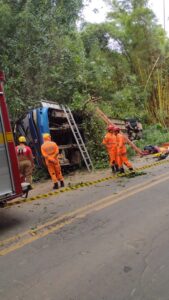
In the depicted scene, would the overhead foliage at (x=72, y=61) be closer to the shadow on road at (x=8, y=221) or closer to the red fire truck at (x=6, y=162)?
the shadow on road at (x=8, y=221)

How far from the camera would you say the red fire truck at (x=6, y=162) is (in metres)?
5.66

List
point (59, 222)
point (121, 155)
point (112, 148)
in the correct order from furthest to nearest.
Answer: point (112, 148) < point (121, 155) < point (59, 222)

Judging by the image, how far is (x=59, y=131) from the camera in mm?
11547

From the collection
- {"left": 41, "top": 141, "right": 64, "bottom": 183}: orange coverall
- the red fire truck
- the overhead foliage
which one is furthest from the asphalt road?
the overhead foliage

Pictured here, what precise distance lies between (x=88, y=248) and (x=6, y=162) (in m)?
2.08

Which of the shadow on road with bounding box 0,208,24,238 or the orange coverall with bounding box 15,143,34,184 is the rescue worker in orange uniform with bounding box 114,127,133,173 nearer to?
the orange coverall with bounding box 15,143,34,184

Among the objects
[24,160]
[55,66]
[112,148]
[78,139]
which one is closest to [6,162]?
→ [24,160]

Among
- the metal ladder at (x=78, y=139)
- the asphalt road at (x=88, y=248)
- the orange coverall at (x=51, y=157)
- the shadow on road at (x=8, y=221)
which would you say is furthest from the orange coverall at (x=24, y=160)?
the metal ladder at (x=78, y=139)

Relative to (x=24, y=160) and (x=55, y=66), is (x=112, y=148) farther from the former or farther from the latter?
(x=55, y=66)

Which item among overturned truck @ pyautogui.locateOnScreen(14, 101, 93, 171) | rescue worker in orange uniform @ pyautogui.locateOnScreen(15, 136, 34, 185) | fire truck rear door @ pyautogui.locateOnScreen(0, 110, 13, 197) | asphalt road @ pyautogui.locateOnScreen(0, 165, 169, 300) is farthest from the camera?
overturned truck @ pyautogui.locateOnScreen(14, 101, 93, 171)

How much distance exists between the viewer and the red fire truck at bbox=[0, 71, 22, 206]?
566 centimetres

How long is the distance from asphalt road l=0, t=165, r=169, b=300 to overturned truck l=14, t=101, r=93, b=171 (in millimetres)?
3864

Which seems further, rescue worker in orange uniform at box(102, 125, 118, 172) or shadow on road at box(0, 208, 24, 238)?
rescue worker in orange uniform at box(102, 125, 118, 172)

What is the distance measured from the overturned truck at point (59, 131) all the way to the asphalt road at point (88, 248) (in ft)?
12.7
